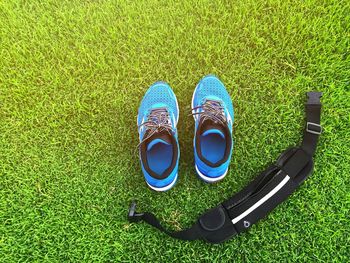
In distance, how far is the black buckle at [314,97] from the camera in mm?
1757

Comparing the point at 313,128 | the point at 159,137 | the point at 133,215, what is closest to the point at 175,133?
the point at 159,137

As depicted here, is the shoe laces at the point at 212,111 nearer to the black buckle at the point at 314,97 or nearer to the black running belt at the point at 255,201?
the black running belt at the point at 255,201

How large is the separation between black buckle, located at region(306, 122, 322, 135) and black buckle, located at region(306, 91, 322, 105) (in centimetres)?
11

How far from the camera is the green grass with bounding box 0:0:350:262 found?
1665 mm

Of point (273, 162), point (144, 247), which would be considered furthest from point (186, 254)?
point (273, 162)

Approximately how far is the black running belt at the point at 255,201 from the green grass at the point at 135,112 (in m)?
0.06

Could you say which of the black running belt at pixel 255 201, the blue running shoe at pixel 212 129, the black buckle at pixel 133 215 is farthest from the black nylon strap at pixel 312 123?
the black buckle at pixel 133 215

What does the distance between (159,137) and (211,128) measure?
0.84 ft

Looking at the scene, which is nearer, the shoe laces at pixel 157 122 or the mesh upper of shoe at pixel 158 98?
the shoe laces at pixel 157 122

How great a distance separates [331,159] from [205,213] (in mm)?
696

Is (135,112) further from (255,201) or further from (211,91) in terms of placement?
(255,201)

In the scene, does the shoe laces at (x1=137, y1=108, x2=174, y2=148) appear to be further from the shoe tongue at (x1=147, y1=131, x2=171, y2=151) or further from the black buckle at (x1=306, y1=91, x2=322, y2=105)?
the black buckle at (x1=306, y1=91, x2=322, y2=105)

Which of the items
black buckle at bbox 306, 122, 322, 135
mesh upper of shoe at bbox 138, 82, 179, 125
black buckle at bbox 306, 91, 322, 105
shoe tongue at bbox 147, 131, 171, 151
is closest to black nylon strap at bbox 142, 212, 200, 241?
shoe tongue at bbox 147, 131, 171, 151

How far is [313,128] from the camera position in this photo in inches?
67.7
